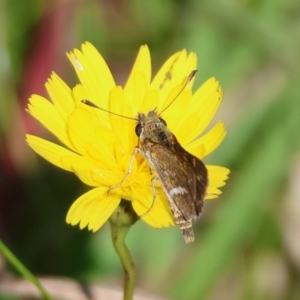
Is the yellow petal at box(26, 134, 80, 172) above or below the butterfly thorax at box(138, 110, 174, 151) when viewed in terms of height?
below

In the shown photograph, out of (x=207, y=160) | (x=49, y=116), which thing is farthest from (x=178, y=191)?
(x=207, y=160)

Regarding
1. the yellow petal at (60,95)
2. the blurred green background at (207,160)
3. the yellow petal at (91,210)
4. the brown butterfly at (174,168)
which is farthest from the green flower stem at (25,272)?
the blurred green background at (207,160)

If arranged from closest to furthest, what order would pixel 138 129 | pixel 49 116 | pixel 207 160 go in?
pixel 49 116, pixel 138 129, pixel 207 160

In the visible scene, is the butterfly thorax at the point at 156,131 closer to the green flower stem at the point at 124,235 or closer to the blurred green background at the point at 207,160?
the green flower stem at the point at 124,235

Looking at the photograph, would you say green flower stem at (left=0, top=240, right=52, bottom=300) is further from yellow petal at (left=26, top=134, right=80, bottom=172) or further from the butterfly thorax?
the butterfly thorax

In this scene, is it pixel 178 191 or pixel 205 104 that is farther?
pixel 205 104

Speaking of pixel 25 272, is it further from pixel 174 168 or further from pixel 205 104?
pixel 205 104

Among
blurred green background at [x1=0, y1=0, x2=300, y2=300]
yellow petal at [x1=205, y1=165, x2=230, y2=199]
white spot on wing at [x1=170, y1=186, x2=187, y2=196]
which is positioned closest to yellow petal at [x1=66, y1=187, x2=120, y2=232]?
white spot on wing at [x1=170, y1=186, x2=187, y2=196]
